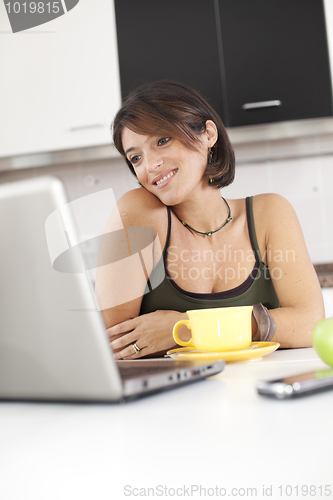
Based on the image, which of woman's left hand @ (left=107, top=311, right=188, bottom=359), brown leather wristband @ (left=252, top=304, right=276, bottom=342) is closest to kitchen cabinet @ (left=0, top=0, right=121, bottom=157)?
woman's left hand @ (left=107, top=311, right=188, bottom=359)

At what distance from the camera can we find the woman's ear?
1.48m

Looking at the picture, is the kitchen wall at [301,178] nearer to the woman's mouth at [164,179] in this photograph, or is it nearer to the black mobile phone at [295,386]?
the woman's mouth at [164,179]

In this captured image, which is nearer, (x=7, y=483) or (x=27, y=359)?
(x=7, y=483)

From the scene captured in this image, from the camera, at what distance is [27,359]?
1.40 feet

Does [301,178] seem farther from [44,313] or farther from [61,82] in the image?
[44,313]

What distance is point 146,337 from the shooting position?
101 cm

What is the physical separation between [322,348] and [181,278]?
851 mm

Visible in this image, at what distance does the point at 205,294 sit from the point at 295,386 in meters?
0.82

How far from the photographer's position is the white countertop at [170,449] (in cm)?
28

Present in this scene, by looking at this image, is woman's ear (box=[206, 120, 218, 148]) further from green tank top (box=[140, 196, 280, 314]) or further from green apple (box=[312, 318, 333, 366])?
green apple (box=[312, 318, 333, 366])

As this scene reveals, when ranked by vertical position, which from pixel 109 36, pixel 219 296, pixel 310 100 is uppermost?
pixel 109 36

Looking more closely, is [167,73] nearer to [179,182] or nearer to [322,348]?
[179,182]

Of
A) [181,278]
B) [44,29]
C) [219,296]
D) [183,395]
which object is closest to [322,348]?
[183,395]

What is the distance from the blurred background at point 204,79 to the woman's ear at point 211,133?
687mm
